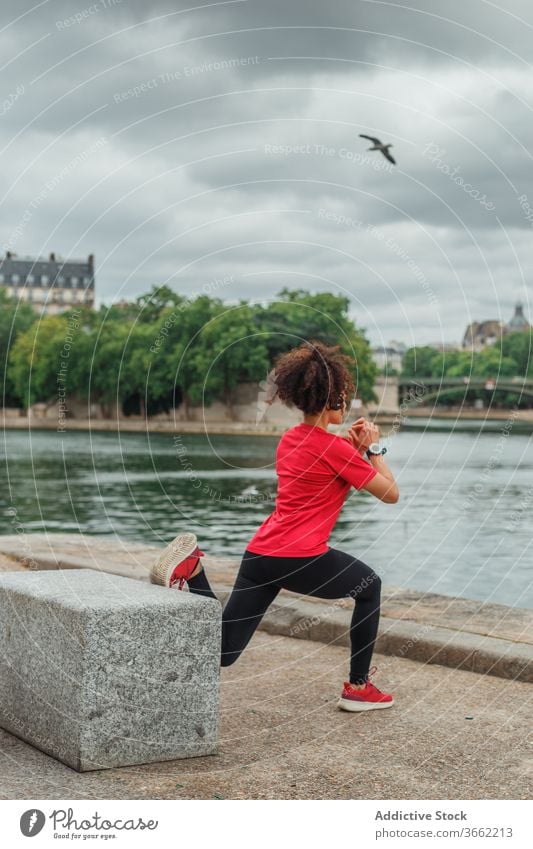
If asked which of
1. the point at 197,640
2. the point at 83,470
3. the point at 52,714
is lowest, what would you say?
the point at 83,470

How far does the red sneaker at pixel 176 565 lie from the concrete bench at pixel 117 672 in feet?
0.59

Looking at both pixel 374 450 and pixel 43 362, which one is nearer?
pixel 374 450

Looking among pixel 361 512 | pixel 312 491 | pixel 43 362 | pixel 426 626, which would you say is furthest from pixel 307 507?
pixel 43 362

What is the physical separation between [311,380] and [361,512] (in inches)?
1040

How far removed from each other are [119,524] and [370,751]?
72.6 ft

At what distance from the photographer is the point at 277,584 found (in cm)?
576

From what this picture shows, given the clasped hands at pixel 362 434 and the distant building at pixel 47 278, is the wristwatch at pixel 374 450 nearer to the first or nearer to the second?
the clasped hands at pixel 362 434

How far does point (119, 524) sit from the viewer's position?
89.1 ft

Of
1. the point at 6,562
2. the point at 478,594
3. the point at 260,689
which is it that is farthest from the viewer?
the point at 478,594

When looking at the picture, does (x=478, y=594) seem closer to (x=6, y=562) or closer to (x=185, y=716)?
(x=6, y=562)

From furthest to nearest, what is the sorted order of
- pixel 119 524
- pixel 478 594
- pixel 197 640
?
pixel 119 524, pixel 478 594, pixel 197 640

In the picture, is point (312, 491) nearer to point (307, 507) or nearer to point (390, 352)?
point (307, 507)

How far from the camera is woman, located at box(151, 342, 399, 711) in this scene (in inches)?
223
